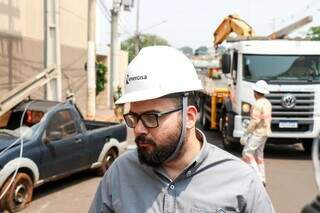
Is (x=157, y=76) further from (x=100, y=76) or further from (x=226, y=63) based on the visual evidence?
(x=100, y=76)

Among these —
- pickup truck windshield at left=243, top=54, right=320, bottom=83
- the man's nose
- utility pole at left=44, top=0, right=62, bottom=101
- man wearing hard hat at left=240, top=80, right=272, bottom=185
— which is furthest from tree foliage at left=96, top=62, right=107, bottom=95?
the man's nose

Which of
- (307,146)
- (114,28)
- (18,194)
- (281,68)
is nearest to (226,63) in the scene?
(281,68)

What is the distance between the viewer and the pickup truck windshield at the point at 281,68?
45.4 ft

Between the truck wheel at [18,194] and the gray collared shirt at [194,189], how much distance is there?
5432mm

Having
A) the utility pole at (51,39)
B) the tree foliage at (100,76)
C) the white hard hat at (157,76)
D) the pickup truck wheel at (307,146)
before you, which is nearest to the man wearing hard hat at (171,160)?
the white hard hat at (157,76)

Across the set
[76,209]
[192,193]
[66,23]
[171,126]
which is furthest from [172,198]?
[66,23]

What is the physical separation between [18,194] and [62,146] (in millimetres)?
1339

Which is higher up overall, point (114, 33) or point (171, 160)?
point (114, 33)

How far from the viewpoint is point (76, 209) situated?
27.5 feet

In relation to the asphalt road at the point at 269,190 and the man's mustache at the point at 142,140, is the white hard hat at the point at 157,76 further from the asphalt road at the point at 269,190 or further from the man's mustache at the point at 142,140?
the asphalt road at the point at 269,190

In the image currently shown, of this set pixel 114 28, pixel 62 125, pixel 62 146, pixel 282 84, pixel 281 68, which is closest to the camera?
pixel 62 146

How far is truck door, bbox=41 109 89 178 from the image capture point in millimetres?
8742

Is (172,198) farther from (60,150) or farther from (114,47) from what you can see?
(114,47)

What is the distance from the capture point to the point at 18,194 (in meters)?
8.00
